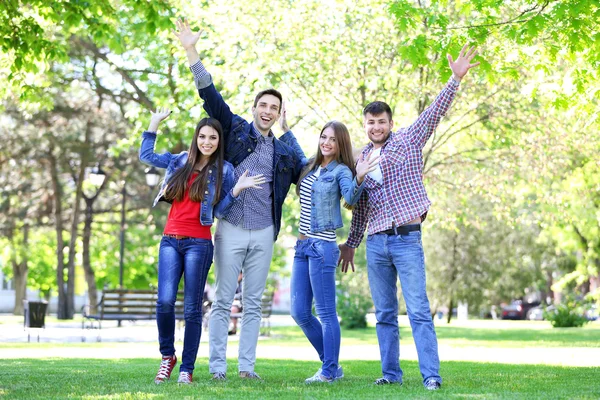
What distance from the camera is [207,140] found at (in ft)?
24.6

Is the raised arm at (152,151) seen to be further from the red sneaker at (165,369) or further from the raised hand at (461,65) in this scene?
the raised hand at (461,65)

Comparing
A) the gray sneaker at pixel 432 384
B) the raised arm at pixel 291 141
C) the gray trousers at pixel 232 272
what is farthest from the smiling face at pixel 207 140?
the gray sneaker at pixel 432 384

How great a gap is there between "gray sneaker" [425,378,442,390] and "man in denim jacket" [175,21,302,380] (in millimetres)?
1597

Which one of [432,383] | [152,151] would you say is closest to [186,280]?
[152,151]

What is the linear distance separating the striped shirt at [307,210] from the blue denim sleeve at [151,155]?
1.18 meters

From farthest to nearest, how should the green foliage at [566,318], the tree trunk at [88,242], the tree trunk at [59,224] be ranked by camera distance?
the tree trunk at [88,242] < the tree trunk at [59,224] < the green foliage at [566,318]

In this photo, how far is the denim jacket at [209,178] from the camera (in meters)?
7.37

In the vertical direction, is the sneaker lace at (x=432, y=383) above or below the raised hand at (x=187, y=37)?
below

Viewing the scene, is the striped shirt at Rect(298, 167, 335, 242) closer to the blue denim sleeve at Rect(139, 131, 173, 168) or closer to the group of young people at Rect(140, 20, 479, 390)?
the group of young people at Rect(140, 20, 479, 390)

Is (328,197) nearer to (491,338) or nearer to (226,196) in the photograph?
(226,196)

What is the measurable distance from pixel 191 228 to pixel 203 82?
4.05 feet

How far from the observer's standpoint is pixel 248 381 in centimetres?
752

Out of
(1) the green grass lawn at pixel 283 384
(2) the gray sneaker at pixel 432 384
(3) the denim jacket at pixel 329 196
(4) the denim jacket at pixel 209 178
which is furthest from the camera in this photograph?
(3) the denim jacket at pixel 329 196

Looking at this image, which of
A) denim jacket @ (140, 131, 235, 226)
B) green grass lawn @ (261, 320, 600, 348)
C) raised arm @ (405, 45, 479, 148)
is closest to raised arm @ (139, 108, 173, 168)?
denim jacket @ (140, 131, 235, 226)
